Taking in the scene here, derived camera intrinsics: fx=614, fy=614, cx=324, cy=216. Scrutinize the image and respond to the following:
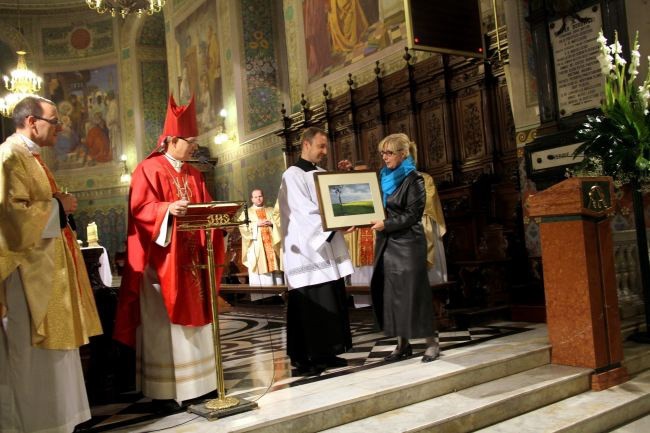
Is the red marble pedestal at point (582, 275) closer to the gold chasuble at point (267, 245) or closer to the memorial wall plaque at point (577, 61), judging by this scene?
the memorial wall plaque at point (577, 61)

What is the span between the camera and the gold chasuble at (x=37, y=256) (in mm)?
2918

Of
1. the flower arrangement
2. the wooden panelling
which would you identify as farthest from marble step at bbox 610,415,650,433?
the wooden panelling

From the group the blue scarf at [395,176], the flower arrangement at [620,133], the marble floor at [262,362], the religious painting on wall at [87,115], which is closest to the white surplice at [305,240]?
the blue scarf at [395,176]

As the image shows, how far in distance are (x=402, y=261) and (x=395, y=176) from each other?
651 millimetres

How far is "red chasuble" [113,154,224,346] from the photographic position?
143 inches

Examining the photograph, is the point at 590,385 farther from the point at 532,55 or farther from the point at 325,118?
the point at 325,118

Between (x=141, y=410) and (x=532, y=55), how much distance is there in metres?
5.49

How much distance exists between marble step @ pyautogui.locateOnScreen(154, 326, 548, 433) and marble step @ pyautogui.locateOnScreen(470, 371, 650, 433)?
0.41 m

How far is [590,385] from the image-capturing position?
4.27 meters

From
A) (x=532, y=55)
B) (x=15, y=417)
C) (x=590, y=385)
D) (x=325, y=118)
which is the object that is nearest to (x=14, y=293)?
(x=15, y=417)

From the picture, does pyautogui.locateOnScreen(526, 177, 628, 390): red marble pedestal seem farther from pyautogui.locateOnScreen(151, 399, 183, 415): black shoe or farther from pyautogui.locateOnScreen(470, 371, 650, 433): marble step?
pyautogui.locateOnScreen(151, 399, 183, 415): black shoe

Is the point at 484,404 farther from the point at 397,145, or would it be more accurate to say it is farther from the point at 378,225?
the point at 397,145

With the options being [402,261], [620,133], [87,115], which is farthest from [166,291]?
[87,115]

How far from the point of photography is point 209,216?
11.3 feet
